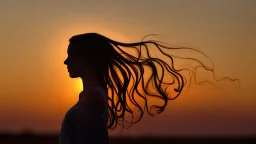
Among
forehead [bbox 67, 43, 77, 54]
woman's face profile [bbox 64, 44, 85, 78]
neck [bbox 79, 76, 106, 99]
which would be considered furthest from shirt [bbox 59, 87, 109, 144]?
forehead [bbox 67, 43, 77, 54]

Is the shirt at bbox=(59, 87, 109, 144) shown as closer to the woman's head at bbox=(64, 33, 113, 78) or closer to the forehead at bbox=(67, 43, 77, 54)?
the woman's head at bbox=(64, 33, 113, 78)

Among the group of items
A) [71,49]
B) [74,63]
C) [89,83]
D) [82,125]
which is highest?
[71,49]

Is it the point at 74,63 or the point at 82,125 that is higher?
the point at 74,63

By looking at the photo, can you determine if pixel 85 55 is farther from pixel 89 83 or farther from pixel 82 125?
pixel 82 125

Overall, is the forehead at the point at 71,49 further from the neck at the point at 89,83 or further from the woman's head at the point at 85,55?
the neck at the point at 89,83

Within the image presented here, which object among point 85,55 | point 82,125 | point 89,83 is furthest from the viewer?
point 85,55

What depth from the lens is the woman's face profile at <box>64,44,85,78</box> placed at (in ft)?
21.9

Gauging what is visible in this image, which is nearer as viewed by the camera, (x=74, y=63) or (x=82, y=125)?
(x=82, y=125)

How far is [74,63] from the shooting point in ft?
22.1

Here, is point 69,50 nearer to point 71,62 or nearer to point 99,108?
point 71,62

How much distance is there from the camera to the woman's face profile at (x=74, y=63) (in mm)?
6676

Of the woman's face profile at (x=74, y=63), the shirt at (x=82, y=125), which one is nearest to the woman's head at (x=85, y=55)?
the woman's face profile at (x=74, y=63)

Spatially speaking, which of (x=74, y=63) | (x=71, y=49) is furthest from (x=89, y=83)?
(x=71, y=49)

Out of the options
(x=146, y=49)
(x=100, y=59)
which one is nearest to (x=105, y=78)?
(x=100, y=59)
